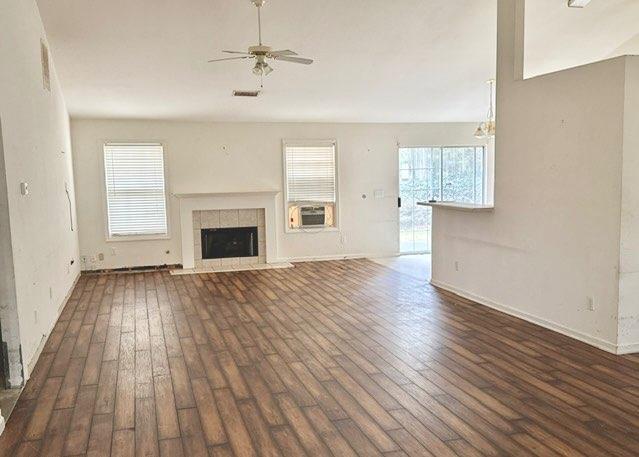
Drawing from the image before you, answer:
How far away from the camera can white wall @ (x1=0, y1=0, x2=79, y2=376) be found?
3584 millimetres

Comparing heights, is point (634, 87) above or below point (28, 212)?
above

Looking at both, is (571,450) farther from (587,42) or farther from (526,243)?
(587,42)

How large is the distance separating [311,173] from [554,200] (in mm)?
5124

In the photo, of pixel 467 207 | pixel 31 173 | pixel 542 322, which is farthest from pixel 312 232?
pixel 31 173

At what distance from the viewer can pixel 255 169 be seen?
8750 millimetres

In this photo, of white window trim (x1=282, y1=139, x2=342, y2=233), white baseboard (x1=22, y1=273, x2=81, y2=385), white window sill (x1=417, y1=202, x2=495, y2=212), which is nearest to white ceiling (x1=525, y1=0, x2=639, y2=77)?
white window sill (x1=417, y1=202, x2=495, y2=212)

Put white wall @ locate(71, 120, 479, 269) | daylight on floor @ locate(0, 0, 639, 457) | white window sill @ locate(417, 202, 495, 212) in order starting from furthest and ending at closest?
white wall @ locate(71, 120, 479, 269), white window sill @ locate(417, 202, 495, 212), daylight on floor @ locate(0, 0, 639, 457)

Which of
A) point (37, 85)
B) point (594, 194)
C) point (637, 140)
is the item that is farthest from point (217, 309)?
point (637, 140)

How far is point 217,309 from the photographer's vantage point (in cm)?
562

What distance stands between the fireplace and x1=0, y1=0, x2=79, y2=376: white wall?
267 cm

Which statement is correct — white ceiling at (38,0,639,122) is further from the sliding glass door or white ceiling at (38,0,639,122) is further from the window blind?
the sliding glass door

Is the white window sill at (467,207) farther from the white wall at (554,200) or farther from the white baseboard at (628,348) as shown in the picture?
the white baseboard at (628,348)

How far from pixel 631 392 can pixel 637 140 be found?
185 centimetres

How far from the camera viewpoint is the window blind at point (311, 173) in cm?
894
